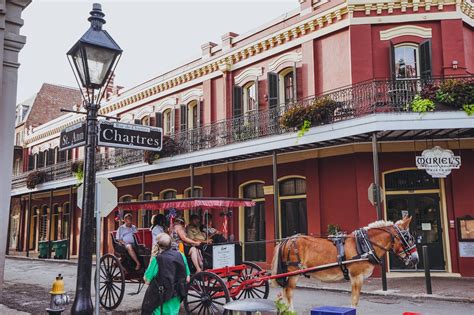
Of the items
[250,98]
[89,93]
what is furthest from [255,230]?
[89,93]

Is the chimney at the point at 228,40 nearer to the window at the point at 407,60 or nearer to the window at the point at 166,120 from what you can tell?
the window at the point at 166,120

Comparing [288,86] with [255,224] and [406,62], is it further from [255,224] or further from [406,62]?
[255,224]

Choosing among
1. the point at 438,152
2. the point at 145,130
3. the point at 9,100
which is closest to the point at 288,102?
the point at 438,152

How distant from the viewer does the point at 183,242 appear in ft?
29.6

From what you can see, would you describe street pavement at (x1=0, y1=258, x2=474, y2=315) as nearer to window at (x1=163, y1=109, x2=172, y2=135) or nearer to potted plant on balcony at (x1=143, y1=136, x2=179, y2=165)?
potted plant on balcony at (x1=143, y1=136, x2=179, y2=165)

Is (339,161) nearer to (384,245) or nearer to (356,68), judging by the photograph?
(356,68)

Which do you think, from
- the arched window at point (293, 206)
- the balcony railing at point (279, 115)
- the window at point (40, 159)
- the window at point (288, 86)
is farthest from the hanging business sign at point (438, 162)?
the window at point (40, 159)

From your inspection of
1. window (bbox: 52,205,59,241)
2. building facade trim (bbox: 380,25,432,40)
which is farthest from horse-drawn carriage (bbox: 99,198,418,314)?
window (bbox: 52,205,59,241)

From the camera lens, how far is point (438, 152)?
13.0m

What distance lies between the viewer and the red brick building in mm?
13930

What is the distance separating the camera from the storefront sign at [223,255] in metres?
8.88

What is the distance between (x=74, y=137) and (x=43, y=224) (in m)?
28.7

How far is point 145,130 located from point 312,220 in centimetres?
1054

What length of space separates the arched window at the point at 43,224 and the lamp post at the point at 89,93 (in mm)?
28373
